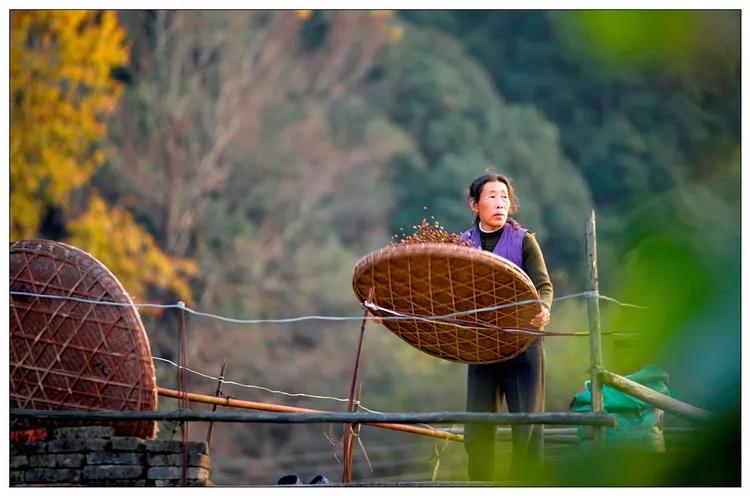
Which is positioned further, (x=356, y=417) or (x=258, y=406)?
(x=258, y=406)

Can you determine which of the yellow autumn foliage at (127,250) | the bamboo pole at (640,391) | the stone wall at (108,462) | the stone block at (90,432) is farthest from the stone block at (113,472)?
the yellow autumn foliage at (127,250)

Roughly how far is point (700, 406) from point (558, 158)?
23012mm

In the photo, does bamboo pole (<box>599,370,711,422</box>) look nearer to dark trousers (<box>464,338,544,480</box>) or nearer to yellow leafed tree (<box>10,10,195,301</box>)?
dark trousers (<box>464,338,544,480</box>)

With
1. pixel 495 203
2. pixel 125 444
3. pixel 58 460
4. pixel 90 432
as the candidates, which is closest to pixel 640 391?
pixel 495 203

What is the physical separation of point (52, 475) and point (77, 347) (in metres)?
0.43

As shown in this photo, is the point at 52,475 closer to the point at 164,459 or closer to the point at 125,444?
the point at 125,444

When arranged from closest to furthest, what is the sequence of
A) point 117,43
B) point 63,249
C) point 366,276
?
point 366,276, point 63,249, point 117,43

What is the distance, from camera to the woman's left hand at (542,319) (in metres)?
4.09

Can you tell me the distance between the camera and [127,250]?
1847 cm

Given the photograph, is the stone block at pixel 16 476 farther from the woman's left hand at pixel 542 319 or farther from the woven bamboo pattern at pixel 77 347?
the woman's left hand at pixel 542 319

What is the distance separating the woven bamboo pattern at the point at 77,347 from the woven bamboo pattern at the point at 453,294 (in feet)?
2.61

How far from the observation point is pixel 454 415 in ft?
12.5

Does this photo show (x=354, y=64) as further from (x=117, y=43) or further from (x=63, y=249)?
(x=63, y=249)
